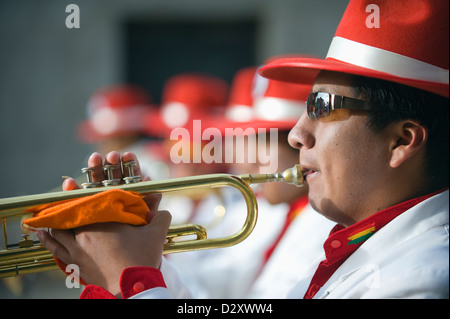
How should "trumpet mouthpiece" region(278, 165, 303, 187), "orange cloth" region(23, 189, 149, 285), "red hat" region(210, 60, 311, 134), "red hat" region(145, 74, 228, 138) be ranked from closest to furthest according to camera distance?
1. "orange cloth" region(23, 189, 149, 285)
2. "trumpet mouthpiece" region(278, 165, 303, 187)
3. "red hat" region(210, 60, 311, 134)
4. "red hat" region(145, 74, 228, 138)

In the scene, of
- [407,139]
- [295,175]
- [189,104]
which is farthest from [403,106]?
[189,104]

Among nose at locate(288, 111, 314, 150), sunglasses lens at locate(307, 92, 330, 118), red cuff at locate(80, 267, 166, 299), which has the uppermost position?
sunglasses lens at locate(307, 92, 330, 118)

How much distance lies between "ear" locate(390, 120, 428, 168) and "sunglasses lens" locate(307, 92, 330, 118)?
25 cm

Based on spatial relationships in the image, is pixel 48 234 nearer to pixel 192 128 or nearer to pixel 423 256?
pixel 423 256

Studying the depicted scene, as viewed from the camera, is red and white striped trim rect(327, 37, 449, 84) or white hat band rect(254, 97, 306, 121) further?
white hat band rect(254, 97, 306, 121)

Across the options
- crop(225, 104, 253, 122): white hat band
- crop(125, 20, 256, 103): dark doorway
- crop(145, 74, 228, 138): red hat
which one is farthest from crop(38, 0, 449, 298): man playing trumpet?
crop(125, 20, 256, 103): dark doorway

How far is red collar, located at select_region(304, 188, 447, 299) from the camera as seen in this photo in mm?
1871

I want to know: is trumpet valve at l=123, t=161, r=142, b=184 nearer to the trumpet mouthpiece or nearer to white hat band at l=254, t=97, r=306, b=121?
the trumpet mouthpiece

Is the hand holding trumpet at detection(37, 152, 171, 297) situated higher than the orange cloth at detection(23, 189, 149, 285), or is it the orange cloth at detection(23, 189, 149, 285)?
the orange cloth at detection(23, 189, 149, 285)

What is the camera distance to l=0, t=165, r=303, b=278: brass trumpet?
1888 mm

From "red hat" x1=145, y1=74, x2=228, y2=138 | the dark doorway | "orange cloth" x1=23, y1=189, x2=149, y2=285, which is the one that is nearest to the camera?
"orange cloth" x1=23, y1=189, x2=149, y2=285

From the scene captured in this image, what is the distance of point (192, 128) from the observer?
19.6 ft

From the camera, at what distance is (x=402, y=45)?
1.81 metres

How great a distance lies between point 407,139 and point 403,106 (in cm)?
12
